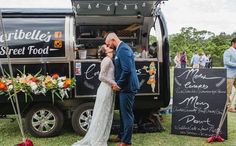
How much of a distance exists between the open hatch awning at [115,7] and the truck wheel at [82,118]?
6.02 feet

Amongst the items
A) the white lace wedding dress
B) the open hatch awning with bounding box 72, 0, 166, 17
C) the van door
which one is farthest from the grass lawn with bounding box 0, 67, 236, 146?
the open hatch awning with bounding box 72, 0, 166, 17

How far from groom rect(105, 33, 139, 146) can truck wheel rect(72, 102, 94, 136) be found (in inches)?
39.4

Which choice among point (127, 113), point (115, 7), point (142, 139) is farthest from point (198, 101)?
point (115, 7)

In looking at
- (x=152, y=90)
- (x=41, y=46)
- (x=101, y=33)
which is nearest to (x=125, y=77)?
(x=152, y=90)

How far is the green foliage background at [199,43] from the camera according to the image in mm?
46656

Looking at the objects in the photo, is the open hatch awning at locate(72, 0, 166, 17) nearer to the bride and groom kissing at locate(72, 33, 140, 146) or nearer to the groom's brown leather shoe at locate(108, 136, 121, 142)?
the bride and groom kissing at locate(72, 33, 140, 146)

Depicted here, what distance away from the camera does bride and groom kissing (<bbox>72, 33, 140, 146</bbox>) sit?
655 cm

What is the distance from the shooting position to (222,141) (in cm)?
729

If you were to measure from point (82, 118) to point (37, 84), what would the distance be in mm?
1049

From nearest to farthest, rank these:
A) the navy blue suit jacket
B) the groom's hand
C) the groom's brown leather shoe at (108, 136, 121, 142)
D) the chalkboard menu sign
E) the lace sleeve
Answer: the navy blue suit jacket, the groom's hand, the lace sleeve, the groom's brown leather shoe at (108, 136, 121, 142), the chalkboard menu sign

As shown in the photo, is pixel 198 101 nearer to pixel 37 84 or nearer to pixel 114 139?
pixel 114 139

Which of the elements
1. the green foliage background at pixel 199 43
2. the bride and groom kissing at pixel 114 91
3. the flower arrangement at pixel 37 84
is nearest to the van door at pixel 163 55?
the bride and groom kissing at pixel 114 91

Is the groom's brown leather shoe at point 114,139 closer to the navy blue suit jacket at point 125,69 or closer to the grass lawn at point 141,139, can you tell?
the grass lawn at point 141,139

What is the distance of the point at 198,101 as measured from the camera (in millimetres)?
7695
